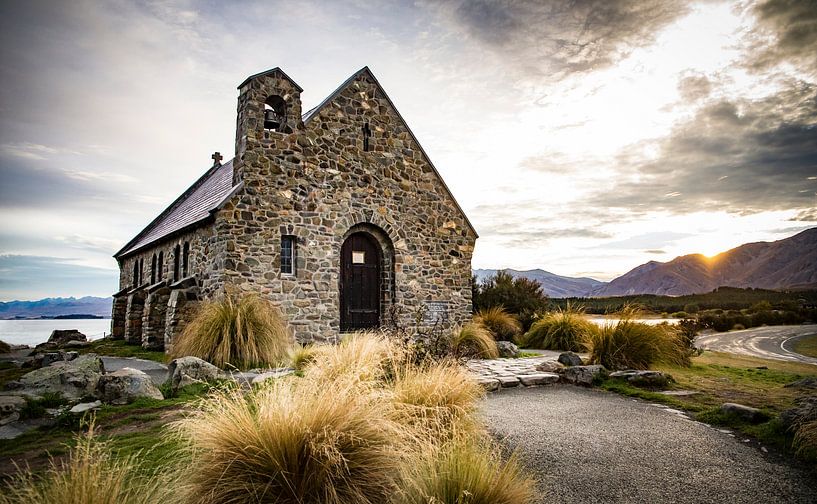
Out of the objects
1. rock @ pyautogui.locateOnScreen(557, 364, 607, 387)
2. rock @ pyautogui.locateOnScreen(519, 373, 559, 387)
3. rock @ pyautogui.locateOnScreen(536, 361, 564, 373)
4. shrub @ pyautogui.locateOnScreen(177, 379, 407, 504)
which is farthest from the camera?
rock @ pyautogui.locateOnScreen(536, 361, 564, 373)

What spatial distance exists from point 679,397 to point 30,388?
10.0 meters

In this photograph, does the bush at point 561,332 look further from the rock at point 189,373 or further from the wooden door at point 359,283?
the rock at point 189,373

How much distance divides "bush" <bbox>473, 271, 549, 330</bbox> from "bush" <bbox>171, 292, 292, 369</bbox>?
34.1 feet

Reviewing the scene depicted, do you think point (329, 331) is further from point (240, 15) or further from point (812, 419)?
point (812, 419)

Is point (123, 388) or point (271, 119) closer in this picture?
point (123, 388)

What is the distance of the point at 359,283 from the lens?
14.4 meters

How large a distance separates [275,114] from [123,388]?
9.25 m

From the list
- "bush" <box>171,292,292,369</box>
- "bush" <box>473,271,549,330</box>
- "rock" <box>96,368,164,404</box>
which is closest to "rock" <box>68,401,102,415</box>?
"rock" <box>96,368,164,404</box>

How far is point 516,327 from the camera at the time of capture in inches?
651

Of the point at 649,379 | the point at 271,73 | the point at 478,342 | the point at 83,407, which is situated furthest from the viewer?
the point at 271,73

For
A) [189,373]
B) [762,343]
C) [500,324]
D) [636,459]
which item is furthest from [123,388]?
[762,343]

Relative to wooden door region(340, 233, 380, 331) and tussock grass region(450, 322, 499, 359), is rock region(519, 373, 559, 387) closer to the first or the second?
tussock grass region(450, 322, 499, 359)

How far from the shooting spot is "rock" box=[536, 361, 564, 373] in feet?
29.9

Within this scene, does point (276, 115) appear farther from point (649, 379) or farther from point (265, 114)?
point (649, 379)
